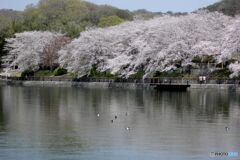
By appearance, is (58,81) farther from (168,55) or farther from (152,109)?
(152,109)

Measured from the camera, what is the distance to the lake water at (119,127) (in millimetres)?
26547

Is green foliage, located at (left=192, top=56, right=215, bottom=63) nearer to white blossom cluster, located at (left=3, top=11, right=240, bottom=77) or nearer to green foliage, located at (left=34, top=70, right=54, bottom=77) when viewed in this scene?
white blossom cluster, located at (left=3, top=11, right=240, bottom=77)

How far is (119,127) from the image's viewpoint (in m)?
34.0

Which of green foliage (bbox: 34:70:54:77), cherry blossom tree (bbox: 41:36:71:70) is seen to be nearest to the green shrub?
green foliage (bbox: 34:70:54:77)

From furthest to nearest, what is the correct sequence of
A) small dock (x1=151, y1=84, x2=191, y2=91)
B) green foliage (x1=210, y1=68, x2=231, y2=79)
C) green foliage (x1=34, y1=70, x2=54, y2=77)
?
1. green foliage (x1=34, y1=70, x2=54, y2=77)
2. green foliage (x1=210, y1=68, x2=231, y2=79)
3. small dock (x1=151, y1=84, x2=191, y2=91)

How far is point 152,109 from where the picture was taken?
143 ft

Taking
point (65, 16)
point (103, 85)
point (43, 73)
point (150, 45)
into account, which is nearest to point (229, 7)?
point (65, 16)

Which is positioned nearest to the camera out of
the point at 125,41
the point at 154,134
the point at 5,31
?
the point at 154,134

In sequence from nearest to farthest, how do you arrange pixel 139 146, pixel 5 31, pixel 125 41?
pixel 139 146, pixel 125 41, pixel 5 31

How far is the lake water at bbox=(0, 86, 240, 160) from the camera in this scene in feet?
87.1

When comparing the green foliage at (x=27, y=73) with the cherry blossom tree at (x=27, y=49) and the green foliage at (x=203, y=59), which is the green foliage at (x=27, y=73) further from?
the green foliage at (x=203, y=59)

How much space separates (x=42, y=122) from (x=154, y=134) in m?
7.90

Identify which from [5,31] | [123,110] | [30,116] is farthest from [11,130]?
[5,31]

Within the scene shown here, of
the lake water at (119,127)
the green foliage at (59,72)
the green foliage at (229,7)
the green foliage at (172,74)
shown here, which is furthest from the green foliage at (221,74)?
the green foliage at (229,7)
